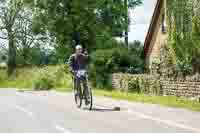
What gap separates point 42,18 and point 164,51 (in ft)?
87.0

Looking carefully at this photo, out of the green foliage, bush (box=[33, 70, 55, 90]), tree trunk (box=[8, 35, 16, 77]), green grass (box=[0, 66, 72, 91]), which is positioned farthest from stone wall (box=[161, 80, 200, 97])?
tree trunk (box=[8, 35, 16, 77])

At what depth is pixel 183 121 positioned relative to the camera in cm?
1407

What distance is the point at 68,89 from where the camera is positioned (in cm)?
3312

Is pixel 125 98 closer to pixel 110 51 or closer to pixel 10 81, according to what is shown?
pixel 110 51

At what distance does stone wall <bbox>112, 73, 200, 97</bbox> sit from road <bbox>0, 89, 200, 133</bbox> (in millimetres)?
4236

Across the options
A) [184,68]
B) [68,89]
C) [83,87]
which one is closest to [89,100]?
[83,87]

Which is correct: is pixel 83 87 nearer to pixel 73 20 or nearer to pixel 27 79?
pixel 27 79

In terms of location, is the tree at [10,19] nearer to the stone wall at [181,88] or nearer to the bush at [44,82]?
the bush at [44,82]

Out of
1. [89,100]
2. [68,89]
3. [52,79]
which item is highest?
[52,79]

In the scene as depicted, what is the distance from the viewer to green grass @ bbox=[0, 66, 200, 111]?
19469 millimetres

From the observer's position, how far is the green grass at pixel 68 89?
19.5 metres

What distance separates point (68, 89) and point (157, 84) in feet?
27.0

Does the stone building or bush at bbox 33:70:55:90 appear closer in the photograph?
bush at bbox 33:70:55:90

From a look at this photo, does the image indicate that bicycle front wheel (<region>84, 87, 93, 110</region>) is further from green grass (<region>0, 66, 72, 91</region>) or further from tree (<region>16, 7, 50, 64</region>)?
tree (<region>16, 7, 50, 64</region>)
